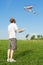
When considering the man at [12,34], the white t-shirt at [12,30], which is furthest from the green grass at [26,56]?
the white t-shirt at [12,30]

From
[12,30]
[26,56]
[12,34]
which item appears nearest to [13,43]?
[12,34]

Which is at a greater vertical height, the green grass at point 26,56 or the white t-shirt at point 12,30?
the white t-shirt at point 12,30

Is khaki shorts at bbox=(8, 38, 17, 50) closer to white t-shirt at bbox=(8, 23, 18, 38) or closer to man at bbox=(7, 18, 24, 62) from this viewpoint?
man at bbox=(7, 18, 24, 62)

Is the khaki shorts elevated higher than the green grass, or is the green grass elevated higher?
the khaki shorts

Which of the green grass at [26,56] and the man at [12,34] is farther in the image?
the man at [12,34]

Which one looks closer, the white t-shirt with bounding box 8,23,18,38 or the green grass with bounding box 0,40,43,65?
the green grass with bounding box 0,40,43,65

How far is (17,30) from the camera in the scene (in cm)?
1343

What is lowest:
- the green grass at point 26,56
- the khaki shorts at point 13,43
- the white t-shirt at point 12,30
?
the green grass at point 26,56

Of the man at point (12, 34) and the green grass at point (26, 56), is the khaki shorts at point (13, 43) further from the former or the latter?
the green grass at point (26, 56)

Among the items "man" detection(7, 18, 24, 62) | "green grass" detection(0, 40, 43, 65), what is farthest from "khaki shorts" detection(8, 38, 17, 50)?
"green grass" detection(0, 40, 43, 65)

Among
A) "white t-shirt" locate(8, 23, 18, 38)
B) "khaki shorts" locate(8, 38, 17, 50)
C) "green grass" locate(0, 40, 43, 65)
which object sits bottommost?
"green grass" locate(0, 40, 43, 65)

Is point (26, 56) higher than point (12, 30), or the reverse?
point (12, 30)

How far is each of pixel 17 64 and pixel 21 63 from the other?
0.36 metres

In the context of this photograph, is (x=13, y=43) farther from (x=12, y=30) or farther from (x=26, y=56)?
(x=26, y=56)
